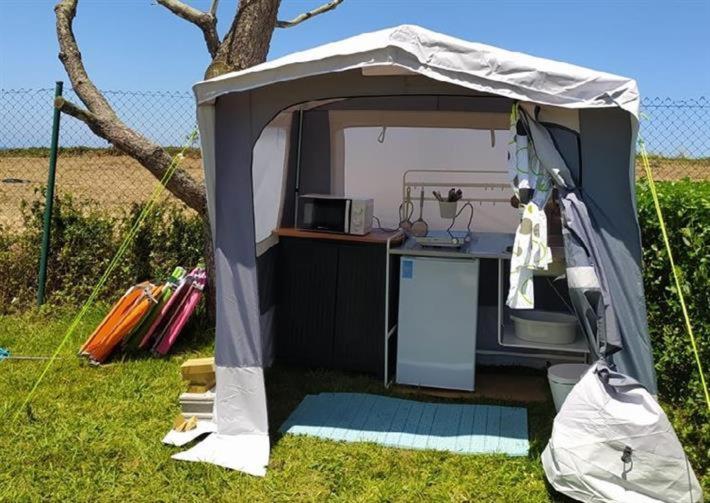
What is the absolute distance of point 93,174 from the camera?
28.2 feet

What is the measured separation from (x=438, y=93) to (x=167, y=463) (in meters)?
2.14

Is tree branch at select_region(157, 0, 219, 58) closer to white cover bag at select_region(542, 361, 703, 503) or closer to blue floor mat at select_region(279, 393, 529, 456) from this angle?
blue floor mat at select_region(279, 393, 529, 456)

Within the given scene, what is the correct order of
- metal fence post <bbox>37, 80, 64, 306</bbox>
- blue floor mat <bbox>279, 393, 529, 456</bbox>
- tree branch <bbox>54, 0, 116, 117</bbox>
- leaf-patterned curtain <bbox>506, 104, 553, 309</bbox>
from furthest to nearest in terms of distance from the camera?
metal fence post <bbox>37, 80, 64, 306</bbox> → tree branch <bbox>54, 0, 116, 117</bbox> → blue floor mat <bbox>279, 393, 529, 456</bbox> → leaf-patterned curtain <bbox>506, 104, 553, 309</bbox>

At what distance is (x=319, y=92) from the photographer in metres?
3.03

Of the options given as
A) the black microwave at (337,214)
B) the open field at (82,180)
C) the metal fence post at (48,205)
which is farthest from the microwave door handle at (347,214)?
the metal fence post at (48,205)

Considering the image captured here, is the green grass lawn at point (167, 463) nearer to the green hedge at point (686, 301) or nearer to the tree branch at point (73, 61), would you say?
the green hedge at point (686, 301)

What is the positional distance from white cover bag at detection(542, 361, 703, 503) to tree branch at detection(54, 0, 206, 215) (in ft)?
9.47

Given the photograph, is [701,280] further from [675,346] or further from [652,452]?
[652,452]

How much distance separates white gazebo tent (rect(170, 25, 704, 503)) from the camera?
2.59 m

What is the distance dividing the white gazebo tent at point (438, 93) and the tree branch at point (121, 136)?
58.2 inches

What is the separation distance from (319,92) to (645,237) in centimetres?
190

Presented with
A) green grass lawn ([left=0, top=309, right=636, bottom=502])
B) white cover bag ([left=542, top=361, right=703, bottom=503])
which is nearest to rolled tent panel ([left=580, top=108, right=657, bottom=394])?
white cover bag ([left=542, top=361, right=703, bottom=503])

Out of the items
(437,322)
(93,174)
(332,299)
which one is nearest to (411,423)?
(437,322)

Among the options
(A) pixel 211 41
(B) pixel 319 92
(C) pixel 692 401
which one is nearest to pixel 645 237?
(C) pixel 692 401
